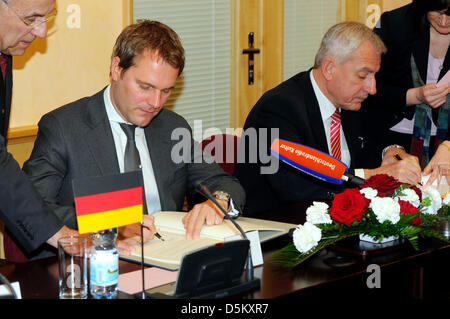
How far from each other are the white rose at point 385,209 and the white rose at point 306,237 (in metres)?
0.22

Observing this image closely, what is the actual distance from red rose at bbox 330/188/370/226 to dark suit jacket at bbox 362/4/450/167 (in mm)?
1534

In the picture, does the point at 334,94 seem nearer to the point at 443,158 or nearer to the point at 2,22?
the point at 443,158

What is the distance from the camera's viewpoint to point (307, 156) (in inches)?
97.8

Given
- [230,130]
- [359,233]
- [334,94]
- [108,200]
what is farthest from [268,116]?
[230,130]

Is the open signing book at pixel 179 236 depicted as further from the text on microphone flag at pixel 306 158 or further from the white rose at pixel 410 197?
the white rose at pixel 410 197

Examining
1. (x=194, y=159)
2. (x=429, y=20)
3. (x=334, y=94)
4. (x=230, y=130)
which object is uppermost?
(x=429, y=20)

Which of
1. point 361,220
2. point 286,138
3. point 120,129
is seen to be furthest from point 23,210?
point 286,138

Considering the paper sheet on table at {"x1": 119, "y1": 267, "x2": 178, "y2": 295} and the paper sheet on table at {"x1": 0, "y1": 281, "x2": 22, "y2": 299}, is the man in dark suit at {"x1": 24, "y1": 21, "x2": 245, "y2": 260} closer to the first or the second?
the paper sheet on table at {"x1": 119, "y1": 267, "x2": 178, "y2": 295}

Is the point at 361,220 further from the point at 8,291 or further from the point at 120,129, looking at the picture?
the point at 8,291

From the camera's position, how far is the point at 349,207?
236 cm

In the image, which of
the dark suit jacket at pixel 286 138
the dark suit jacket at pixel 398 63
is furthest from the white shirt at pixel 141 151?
the dark suit jacket at pixel 398 63

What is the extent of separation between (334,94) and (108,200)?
1686 millimetres

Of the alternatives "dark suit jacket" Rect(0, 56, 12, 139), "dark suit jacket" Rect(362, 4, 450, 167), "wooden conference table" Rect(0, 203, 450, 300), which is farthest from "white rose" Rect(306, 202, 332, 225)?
"dark suit jacket" Rect(362, 4, 450, 167)
